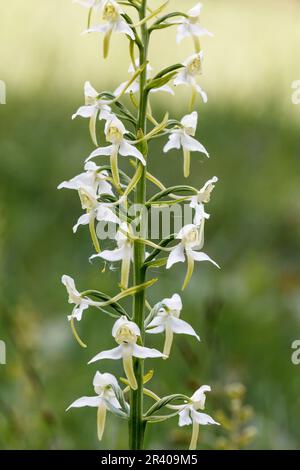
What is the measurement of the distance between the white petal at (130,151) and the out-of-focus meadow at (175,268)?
25.0 inches

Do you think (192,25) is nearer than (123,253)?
No

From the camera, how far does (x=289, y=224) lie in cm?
431

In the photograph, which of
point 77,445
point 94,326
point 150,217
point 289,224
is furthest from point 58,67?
point 150,217

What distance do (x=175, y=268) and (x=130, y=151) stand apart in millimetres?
2171

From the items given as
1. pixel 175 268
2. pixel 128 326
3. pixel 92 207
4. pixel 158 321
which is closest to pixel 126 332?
pixel 128 326

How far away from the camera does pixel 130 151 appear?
1487 millimetres

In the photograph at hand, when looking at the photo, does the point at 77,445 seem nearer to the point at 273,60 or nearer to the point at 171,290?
the point at 171,290

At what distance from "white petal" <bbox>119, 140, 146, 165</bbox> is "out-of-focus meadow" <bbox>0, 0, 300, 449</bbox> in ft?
2.08

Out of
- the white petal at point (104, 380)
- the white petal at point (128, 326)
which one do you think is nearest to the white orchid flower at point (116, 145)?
the white petal at point (128, 326)

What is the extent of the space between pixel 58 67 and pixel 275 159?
5.08ft

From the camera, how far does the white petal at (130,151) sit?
1439mm

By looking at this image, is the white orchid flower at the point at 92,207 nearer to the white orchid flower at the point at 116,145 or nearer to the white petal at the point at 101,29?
the white orchid flower at the point at 116,145

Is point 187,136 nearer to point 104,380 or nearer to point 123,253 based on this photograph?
point 123,253

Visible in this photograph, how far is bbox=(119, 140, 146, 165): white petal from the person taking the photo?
4.72ft
